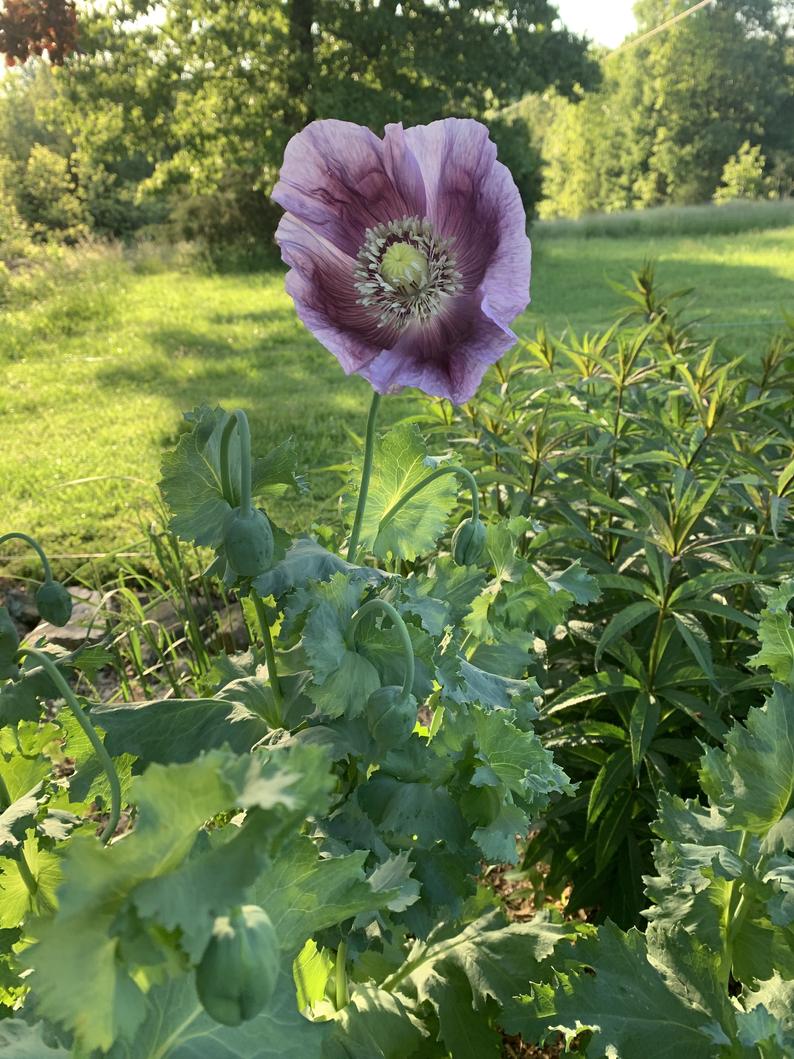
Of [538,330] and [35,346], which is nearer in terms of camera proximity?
[538,330]

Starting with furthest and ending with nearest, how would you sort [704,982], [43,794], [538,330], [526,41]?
[526,41], [538,330], [43,794], [704,982]

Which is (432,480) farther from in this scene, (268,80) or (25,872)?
(268,80)

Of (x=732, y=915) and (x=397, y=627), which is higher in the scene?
(x=397, y=627)

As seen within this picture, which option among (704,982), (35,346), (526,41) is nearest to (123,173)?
(526,41)

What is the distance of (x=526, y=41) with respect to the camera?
44.8ft

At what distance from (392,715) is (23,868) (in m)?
0.56

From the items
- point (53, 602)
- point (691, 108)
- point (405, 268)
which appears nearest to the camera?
point (405, 268)

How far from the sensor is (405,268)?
1.06 metres

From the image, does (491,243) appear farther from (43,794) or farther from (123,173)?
(123,173)

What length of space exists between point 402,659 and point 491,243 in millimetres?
477

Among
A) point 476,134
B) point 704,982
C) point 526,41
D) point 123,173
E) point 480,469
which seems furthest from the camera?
point 123,173

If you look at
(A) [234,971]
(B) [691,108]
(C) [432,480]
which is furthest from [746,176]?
(A) [234,971]

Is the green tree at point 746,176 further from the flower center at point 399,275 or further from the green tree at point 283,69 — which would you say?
the flower center at point 399,275

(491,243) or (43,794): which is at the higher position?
(491,243)
